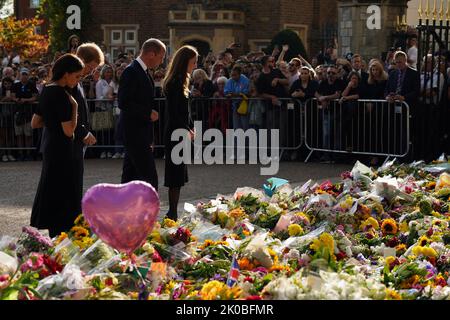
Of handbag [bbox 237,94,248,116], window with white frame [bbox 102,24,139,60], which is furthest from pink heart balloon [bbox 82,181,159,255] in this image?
window with white frame [bbox 102,24,139,60]

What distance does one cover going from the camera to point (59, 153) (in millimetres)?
8977

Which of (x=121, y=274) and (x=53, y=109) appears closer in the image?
(x=121, y=274)

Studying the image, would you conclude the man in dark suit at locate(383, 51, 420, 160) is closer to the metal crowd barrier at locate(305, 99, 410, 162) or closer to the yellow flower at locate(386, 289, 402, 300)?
the metal crowd barrier at locate(305, 99, 410, 162)

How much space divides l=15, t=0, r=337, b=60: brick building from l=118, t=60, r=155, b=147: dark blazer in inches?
1277

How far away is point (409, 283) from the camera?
6641mm

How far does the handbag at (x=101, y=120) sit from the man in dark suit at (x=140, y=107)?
9030mm

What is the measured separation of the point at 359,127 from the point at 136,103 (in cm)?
800

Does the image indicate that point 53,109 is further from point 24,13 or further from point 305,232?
point 24,13

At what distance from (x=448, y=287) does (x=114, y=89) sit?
13.9 m

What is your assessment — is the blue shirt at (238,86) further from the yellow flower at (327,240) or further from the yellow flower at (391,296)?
the yellow flower at (391,296)

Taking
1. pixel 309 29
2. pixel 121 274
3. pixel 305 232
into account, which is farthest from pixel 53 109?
pixel 309 29

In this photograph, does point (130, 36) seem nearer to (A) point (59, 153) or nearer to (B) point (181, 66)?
(B) point (181, 66)

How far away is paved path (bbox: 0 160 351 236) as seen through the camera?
12742 millimetres

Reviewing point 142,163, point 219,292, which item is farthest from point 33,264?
point 142,163
